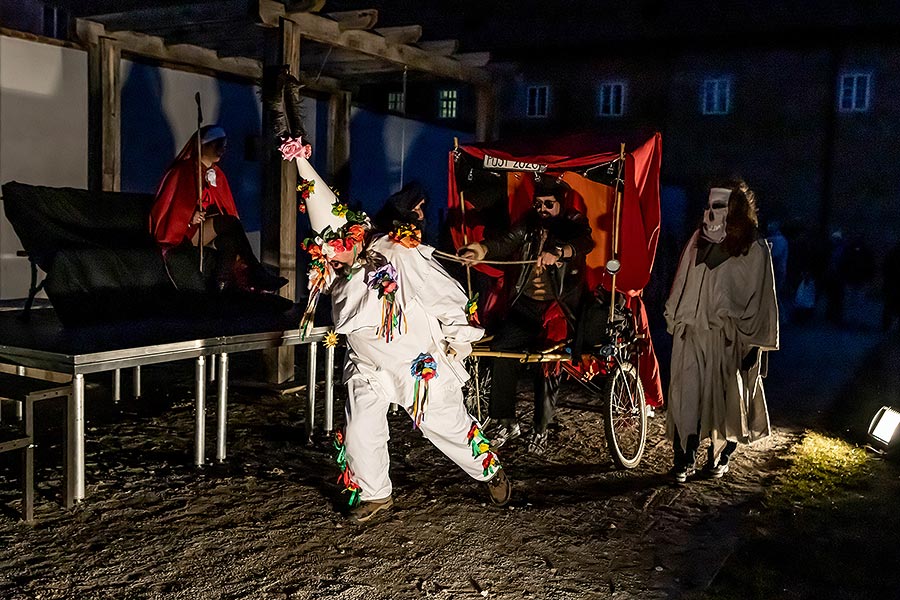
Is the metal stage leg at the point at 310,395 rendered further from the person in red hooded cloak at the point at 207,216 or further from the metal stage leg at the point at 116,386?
the metal stage leg at the point at 116,386

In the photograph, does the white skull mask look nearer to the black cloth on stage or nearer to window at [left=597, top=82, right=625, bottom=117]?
the black cloth on stage

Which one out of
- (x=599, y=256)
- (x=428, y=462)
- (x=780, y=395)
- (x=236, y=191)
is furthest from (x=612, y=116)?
(x=428, y=462)

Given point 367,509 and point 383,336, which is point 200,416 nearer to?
point 367,509

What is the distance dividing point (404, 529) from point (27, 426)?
216 cm

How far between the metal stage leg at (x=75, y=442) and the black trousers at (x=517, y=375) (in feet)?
9.46

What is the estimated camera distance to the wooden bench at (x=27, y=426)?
4770mm

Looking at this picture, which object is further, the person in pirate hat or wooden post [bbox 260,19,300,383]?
wooden post [bbox 260,19,300,383]

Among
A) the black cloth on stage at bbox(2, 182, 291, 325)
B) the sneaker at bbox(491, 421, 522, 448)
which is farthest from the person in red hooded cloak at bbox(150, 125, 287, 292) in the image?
the sneaker at bbox(491, 421, 522, 448)

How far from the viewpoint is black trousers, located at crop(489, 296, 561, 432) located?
6605mm

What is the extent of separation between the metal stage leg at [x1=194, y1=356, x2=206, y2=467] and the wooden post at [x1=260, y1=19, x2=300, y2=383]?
2.33 meters

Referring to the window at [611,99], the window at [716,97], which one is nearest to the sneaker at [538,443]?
the window at [716,97]

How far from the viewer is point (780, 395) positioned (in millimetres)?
9367

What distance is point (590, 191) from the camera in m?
7.67

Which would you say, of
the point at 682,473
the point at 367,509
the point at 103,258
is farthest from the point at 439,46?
the point at 367,509
